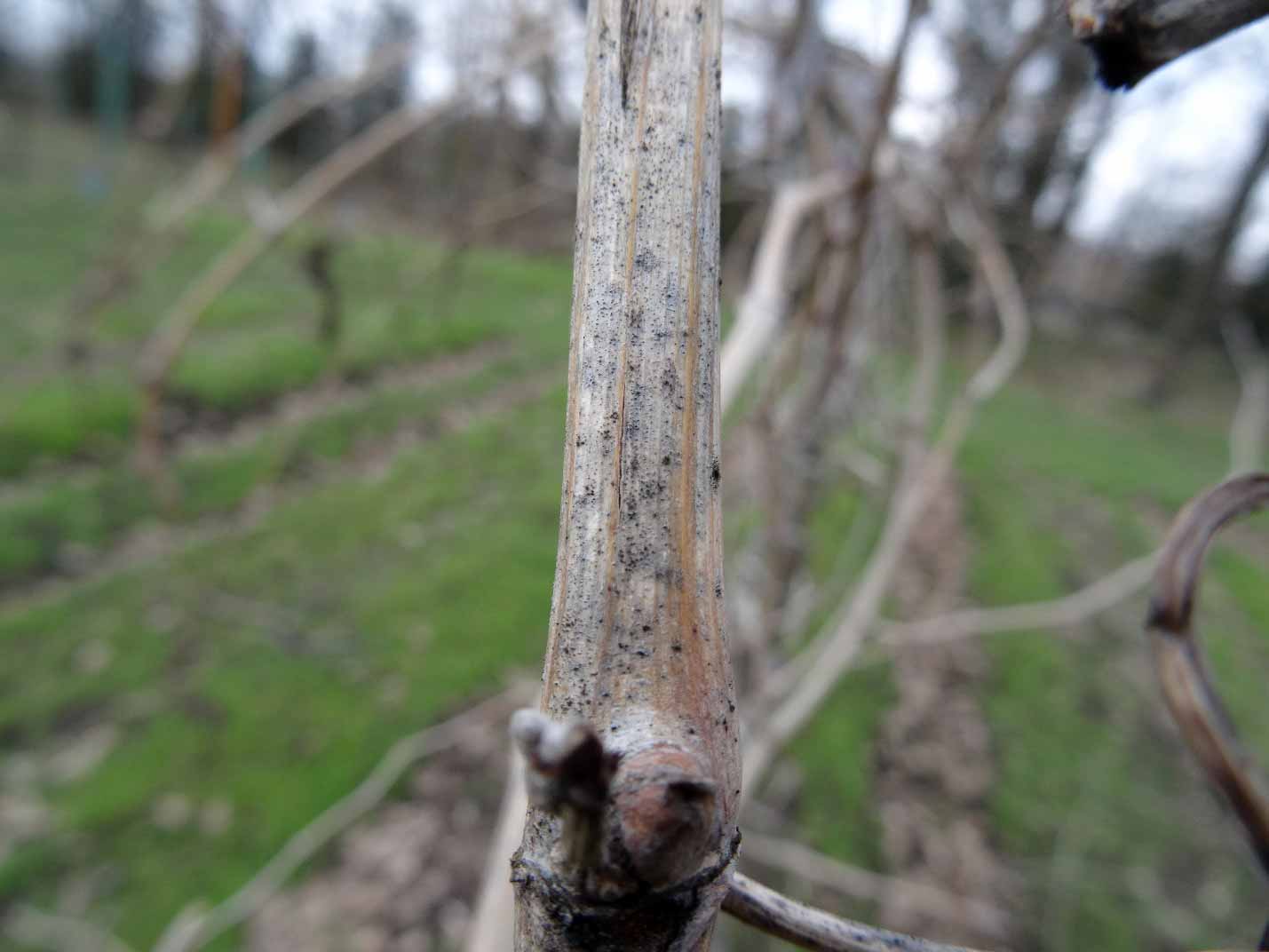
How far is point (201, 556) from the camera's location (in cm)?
442

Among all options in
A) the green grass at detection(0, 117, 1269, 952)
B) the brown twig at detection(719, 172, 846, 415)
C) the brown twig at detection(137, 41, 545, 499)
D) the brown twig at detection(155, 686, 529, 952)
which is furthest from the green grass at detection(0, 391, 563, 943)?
the brown twig at detection(719, 172, 846, 415)

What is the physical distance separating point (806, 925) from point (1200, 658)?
0.82 feet

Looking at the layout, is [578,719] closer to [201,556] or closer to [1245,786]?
[1245,786]

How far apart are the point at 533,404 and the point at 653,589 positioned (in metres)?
7.22

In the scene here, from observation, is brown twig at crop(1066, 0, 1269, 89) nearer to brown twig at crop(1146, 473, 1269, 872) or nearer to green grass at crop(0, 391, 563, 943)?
brown twig at crop(1146, 473, 1269, 872)

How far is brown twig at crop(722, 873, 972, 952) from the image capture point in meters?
0.32

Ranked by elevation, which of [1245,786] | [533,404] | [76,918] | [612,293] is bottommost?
[76,918]

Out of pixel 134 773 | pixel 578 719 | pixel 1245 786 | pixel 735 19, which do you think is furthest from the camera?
pixel 134 773

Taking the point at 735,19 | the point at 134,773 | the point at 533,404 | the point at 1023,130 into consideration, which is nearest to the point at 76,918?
the point at 134,773

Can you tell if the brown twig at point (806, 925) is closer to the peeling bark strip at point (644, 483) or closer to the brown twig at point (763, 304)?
the peeling bark strip at point (644, 483)

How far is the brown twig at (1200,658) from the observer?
1.31ft

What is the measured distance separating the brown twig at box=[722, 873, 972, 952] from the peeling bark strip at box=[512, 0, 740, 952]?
3cm

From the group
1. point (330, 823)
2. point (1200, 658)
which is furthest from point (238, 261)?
point (330, 823)

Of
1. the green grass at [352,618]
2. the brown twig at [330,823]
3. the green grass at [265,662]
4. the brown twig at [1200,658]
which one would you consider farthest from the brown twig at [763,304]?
the green grass at [265,662]
